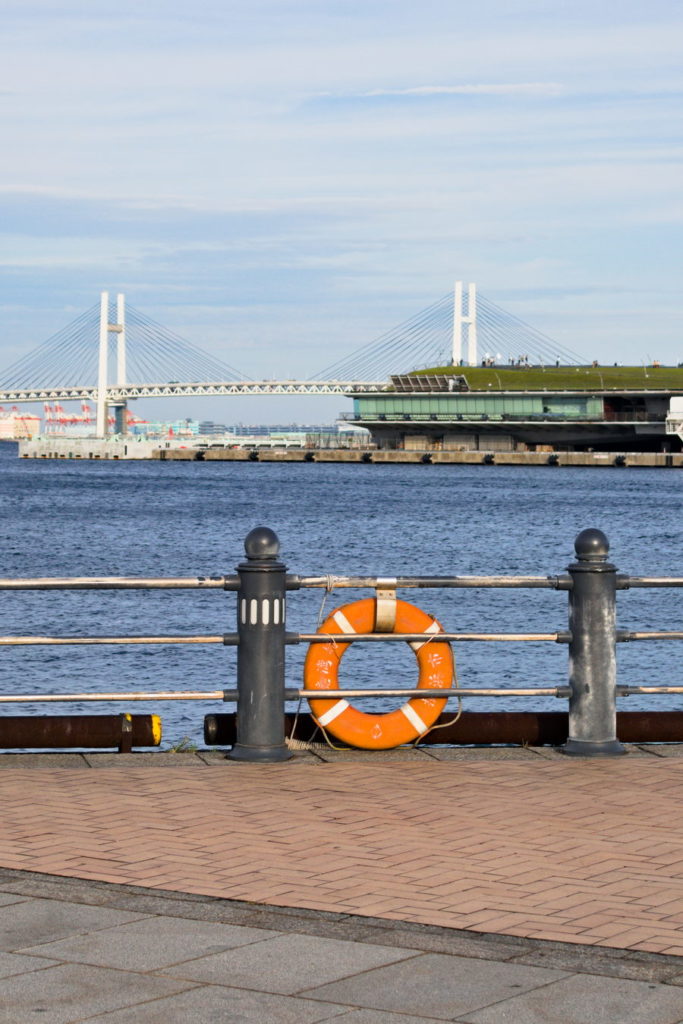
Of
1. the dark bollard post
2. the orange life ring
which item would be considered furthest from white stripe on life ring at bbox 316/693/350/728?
the dark bollard post

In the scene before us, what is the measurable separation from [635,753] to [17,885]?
175 inches

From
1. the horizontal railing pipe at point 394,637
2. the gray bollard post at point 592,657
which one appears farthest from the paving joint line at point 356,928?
the gray bollard post at point 592,657

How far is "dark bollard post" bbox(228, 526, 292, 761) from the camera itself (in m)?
9.08

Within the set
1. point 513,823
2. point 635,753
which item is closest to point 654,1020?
point 513,823

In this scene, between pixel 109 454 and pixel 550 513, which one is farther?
pixel 109 454

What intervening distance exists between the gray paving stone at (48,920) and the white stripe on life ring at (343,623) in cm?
350

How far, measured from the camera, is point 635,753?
31.1ft

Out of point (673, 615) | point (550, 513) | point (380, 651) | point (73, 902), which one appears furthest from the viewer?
point (550, 513)

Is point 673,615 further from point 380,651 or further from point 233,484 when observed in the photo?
point 233,484

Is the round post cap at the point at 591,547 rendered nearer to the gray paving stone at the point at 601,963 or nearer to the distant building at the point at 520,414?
the gray paving stone at the point at 601,963

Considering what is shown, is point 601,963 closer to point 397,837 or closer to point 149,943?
point 149,943

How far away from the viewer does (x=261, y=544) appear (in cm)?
912

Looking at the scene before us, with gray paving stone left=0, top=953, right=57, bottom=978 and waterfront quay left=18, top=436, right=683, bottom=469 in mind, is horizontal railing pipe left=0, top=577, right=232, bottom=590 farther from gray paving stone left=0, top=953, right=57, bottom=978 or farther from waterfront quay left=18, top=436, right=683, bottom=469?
waterfront quay left=18, top=436, right=683, bottom=469

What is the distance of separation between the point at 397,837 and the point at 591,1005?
7.96 ft
